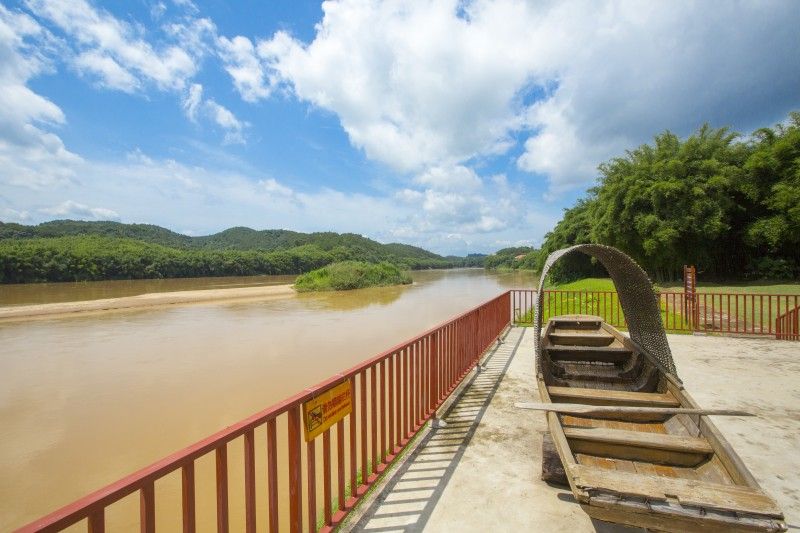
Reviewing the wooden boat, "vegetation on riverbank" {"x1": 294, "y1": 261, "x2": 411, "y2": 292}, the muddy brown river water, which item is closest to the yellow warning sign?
the wooden boat

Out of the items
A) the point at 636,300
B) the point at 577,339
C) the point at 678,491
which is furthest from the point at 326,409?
the point at 577,339

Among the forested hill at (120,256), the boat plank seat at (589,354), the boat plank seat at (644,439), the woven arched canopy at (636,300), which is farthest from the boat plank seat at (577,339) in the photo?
the forested hill at (120,256)

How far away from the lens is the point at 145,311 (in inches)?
928

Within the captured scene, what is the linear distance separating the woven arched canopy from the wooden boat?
1.7 inches

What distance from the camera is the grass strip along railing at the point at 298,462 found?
1.39m

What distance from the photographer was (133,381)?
972 cm

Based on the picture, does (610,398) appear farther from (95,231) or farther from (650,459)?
(95,231)

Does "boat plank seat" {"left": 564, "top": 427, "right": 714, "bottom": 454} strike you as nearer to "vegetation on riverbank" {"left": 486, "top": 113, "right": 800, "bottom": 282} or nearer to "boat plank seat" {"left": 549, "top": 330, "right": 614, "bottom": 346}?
"boat plank seat" {"left": 549, "top": 330, "right": 614, "bottom": 346}

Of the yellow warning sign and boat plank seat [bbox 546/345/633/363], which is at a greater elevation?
the yellow warning sign

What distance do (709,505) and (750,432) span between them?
2937mm

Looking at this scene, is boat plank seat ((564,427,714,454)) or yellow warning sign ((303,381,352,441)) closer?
yellow warning sign ((303,381,352,441))

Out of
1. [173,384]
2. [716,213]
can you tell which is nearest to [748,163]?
[716,213]

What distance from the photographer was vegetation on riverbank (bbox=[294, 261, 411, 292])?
39000 millimetres

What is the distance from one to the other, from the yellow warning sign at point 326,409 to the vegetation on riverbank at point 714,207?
2252cm
